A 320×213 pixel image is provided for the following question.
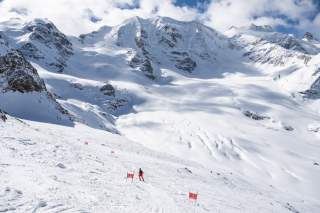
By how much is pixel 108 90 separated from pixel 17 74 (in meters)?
91.5

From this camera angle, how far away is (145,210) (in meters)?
23.7

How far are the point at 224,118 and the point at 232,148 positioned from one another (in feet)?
123

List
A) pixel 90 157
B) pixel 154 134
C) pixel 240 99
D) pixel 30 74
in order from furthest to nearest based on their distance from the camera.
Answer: pixel 240 99 → pixel 154 134 → pixel 30 74 → pixel 90 157

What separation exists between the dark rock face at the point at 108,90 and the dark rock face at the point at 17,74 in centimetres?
8156

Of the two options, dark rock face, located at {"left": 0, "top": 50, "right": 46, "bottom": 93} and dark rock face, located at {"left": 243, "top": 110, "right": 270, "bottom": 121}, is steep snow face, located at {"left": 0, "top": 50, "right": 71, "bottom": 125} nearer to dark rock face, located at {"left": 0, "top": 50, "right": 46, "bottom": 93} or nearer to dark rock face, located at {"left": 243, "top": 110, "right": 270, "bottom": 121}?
dark rock face, located at {"left": 0, "top": 50, "right": 46, "bottom": 93}

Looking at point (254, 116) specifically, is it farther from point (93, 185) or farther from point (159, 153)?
point (93, 185)

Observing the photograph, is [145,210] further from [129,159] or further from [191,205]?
[129,159]

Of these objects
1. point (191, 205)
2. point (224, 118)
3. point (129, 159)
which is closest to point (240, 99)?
point (224, 118)

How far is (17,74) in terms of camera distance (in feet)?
302

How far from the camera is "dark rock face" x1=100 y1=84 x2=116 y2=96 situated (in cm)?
18132

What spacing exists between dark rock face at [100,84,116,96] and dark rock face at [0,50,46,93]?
81.6 meters

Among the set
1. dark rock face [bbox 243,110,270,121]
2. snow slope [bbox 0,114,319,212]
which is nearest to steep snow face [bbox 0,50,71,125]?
snow slope [bbox 0,114,319,212]

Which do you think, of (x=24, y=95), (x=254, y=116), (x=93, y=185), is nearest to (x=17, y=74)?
(x=24, y=95)

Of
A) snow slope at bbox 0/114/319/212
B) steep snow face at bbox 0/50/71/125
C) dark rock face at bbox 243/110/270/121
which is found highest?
dark rock face at bbox 243/110/270/121
